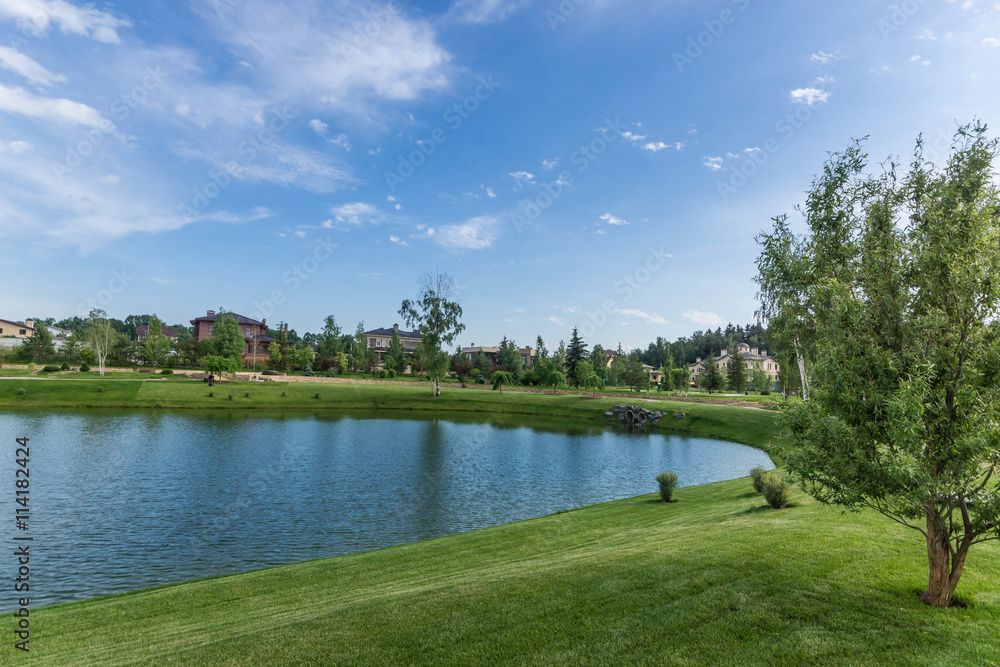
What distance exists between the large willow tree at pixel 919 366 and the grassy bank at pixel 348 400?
44470 mm

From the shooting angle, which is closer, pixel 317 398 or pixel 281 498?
pixel 281 498

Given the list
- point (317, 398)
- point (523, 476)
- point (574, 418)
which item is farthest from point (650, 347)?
point (523, 476)

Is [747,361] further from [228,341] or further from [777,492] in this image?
[777,492]

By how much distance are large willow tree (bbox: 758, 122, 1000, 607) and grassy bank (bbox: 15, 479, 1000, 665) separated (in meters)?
1.60

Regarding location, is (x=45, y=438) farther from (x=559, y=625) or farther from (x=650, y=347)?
(x=650, y=347)

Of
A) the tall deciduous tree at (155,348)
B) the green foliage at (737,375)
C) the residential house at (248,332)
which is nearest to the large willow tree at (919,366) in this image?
the green foliage at (737,375)

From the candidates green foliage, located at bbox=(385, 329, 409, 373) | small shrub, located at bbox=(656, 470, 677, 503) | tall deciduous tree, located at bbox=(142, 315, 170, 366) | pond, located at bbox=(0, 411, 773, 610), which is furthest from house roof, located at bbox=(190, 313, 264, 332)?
small shrub, located at bbox=(656, 470, 677, 503)

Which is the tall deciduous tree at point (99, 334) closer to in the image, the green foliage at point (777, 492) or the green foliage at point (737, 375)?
the green foliage at point (777, 492)

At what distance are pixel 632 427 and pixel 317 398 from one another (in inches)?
1767

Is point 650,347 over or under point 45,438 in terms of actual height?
over

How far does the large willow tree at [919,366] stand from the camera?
7086 mm

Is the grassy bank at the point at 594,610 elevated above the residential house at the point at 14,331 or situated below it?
below

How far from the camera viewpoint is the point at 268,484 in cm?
2594

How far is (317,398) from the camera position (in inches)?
2717
